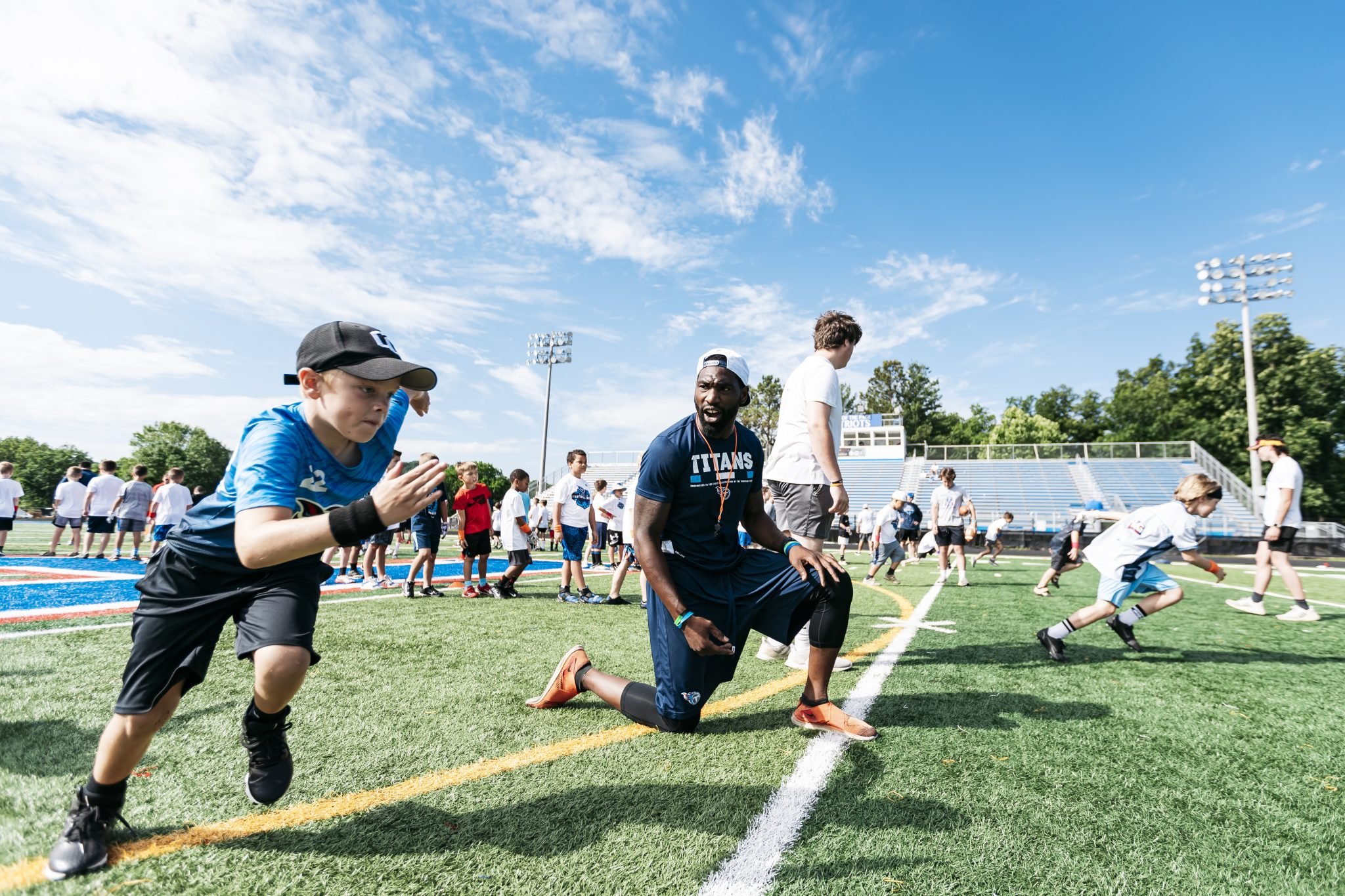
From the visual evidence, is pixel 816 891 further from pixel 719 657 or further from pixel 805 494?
pixel 805 494

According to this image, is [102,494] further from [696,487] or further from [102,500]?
[696,487]

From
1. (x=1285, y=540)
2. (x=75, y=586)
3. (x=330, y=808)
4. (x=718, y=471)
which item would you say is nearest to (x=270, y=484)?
(x=330, y=808)

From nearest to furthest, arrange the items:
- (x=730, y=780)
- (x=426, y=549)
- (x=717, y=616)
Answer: (x=730, y=780) < (x=717, y=616) < (x=426, y=549)

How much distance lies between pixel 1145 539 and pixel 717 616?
431cm

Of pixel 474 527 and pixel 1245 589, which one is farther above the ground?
pixel 474 527

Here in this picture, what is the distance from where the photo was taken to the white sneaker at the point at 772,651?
4988 mm

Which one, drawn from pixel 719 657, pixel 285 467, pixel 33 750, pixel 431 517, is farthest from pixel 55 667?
pixel 431 517

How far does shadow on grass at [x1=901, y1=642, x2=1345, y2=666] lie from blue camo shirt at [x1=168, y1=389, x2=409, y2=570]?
4.26 m

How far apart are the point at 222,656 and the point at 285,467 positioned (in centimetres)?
372

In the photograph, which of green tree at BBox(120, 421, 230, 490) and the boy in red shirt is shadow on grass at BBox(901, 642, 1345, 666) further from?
green tree at BBox(120, 421, 230, 490)

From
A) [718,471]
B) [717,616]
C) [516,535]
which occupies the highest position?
[718,471]

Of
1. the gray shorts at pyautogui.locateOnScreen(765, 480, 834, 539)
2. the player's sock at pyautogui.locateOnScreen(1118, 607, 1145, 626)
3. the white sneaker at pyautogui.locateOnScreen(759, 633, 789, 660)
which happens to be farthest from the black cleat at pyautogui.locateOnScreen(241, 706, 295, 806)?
the player's sock at pyautogui.locateOnScreen(1118, 607, 1145, 626)

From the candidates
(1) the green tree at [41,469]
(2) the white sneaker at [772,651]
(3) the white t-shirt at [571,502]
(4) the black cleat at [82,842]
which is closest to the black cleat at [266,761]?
(4) the black cleat at [82,842]

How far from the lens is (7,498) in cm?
1341
